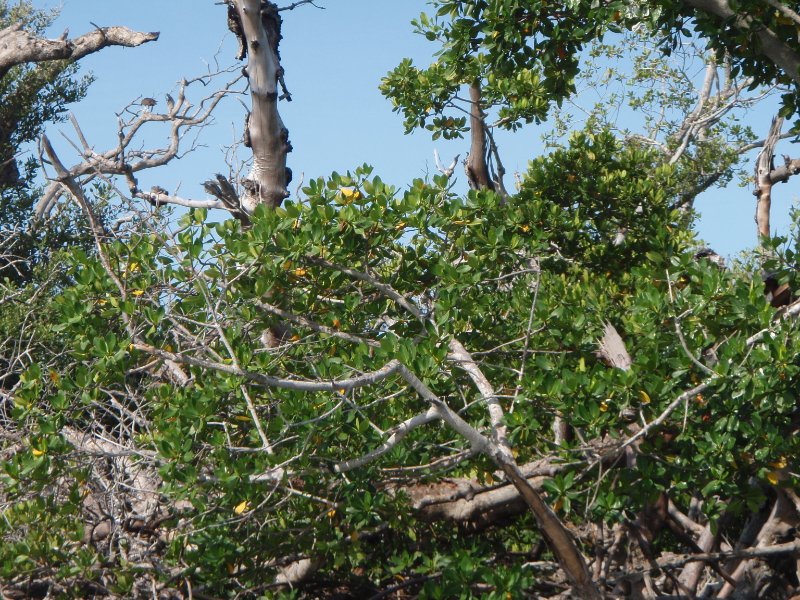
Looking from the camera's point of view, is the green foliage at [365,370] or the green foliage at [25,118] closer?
the green foliage at [365,370]

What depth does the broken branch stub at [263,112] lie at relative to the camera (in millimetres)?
8594

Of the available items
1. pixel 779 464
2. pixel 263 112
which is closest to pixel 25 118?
pixel 263 112

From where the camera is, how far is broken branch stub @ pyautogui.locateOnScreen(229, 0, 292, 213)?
8594 mm

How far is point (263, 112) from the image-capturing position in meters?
8.65

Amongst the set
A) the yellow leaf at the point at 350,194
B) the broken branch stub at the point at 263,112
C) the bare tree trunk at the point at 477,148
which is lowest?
the yellow leaf at the point at 350,194

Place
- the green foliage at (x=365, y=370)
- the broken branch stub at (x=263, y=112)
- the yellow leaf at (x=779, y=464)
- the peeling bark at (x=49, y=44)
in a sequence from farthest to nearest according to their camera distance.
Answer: the peeling bark at (x=49, y=44)
the broken branch stub at (x=263, y=112)
the yellow leaf at (x=779, y=464)
the green foliage at (x=365, y=370)

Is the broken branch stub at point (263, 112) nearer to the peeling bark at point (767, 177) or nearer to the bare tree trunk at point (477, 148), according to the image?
the bare tree trunk at point (477, 148)

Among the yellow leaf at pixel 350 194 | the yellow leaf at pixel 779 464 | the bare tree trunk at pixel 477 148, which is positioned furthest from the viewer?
the bare tree trunk at pixel 477 148

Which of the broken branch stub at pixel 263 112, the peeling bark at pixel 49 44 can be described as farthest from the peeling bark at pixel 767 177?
the peeling bark at pixel 49 44

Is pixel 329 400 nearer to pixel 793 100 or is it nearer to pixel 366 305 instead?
pixel 366 305

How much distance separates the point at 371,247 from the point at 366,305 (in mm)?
394

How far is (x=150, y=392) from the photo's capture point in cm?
544

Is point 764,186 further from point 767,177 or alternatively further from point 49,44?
point 49,44

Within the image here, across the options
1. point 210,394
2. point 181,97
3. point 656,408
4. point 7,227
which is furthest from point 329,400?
point 7,227
